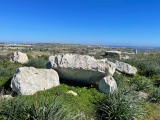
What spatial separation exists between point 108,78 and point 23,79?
373 centimetres

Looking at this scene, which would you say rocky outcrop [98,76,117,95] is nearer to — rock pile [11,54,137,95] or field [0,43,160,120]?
rock pile [11,54,137,95]

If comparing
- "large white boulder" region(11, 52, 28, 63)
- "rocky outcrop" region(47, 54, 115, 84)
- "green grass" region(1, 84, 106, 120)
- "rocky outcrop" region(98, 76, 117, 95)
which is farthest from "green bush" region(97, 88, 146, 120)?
"large white boulder" region(11, 52, 28, 63)

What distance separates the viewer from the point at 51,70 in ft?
34.1

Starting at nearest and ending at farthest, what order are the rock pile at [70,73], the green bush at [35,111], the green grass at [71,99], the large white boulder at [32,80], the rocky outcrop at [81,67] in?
1. the green bush at [35,111]
2. the green grass at [71,99]
3. the large white boulder at [32,80]
4. the rock pile at [70,73]
5. the rocky outcrop at [81,67]

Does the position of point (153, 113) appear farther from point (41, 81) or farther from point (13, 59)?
point (13, 59)

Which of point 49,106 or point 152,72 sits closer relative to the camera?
point 49,106

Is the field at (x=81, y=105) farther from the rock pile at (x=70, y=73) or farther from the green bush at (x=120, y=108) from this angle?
the rock pile at (x=70, y=73)

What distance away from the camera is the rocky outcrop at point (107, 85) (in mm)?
9844

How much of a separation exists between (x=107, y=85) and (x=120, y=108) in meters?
1.97

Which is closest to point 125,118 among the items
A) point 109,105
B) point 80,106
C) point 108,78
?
point 109,105

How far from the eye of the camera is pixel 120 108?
8.05 metres

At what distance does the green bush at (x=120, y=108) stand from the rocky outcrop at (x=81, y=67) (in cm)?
188

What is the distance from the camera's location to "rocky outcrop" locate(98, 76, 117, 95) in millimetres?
9844

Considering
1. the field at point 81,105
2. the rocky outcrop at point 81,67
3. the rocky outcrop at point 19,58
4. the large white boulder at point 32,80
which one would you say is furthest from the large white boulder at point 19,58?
the large white boulder at point 32,80
